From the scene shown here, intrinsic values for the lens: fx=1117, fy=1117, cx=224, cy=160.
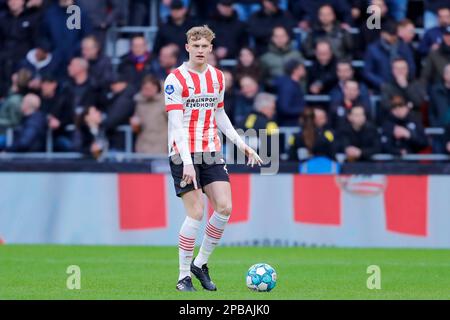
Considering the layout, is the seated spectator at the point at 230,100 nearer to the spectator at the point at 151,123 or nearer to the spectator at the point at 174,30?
the spectator at the point at 151,123

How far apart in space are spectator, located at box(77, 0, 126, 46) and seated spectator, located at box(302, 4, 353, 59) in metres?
3.55

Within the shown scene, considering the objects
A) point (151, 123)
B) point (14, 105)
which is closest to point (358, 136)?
point (151, 123)

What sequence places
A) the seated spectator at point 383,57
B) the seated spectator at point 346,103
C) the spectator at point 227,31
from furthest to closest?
the spectator at point 227,31 → the seated spectator at point 383,57 → the seated spectator at point 346,103

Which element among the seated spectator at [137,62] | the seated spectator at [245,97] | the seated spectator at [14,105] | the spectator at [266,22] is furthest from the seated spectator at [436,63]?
the seated spectator at [14,105]

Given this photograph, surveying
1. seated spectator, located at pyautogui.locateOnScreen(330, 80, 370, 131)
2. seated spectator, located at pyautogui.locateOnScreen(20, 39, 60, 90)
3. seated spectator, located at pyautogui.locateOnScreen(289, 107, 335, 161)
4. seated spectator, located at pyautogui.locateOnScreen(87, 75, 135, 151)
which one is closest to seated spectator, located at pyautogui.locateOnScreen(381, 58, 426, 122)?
seated spectator, located at pyautogui.locateOnScreen(330, 80, 370, 131)

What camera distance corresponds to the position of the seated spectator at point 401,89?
1806cm

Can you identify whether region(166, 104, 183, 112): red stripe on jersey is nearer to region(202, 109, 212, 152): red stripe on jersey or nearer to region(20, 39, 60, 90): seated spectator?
region(202, 109, 212, 152): red stripe on jersey

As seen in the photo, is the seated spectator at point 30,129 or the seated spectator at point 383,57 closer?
the seated spectator at point 30,129

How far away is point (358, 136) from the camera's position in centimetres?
1742

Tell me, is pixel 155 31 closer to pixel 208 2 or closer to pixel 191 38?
pixel 208 2

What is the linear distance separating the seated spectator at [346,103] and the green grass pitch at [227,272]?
2.49m

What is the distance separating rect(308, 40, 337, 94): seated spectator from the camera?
18.4 m
